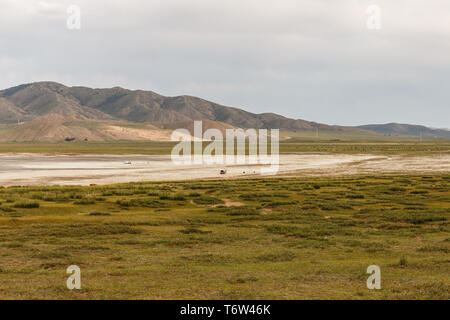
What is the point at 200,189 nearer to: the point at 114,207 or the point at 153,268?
the point at 114,207

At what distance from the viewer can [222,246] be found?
2375 cm

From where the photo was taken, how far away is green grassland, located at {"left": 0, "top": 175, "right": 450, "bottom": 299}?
51.0ft

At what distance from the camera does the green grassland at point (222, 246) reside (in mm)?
15539

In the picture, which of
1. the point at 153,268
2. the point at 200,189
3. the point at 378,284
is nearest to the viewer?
the point at 378,284

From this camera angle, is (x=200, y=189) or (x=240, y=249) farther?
(x=200, y=189)

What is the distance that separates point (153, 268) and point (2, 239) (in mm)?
10548

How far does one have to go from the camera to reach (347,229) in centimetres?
2848

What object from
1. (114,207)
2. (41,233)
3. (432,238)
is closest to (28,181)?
(114,207)

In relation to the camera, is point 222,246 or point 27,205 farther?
point 27,205

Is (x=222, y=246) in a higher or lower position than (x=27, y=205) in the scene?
lower

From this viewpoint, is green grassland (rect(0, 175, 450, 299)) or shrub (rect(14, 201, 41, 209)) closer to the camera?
green grassland (rect(0, 175, 450, 299))

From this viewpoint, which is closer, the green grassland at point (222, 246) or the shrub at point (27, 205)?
the green grassland at point (222, 246)
